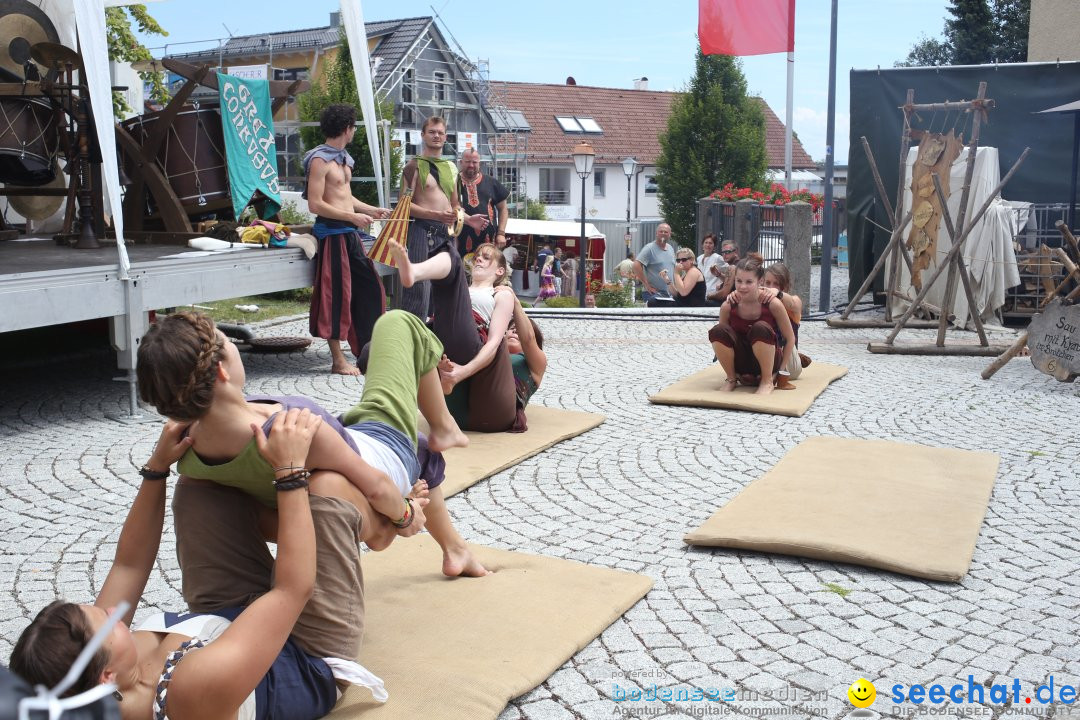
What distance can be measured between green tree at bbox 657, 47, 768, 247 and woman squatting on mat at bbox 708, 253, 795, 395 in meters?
25.1

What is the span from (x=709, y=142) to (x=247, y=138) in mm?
25097

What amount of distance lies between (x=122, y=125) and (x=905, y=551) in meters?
7.86

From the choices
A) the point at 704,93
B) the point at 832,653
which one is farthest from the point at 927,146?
the point at 704,93

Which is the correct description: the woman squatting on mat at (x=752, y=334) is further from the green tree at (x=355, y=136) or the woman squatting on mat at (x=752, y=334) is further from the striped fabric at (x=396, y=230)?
the green tree at (x=355, y=136)

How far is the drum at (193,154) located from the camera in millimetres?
9219

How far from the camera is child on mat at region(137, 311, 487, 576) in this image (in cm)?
235

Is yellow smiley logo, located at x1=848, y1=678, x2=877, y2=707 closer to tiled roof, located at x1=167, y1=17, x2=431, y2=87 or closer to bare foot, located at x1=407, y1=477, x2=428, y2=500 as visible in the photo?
bare foot, located at x1=407, y1=477, x2=428, y2=500

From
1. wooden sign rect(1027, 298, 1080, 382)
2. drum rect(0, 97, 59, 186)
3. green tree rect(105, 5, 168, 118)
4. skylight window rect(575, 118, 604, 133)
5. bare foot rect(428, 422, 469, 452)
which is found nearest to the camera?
bare foot rect(428, 422, 469, 452)

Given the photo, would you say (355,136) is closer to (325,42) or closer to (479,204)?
(479,204)

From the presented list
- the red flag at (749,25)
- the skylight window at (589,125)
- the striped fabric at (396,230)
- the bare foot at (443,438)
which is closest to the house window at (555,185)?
the skylight window at (589,125)

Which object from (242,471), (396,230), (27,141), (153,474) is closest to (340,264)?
(396,230)

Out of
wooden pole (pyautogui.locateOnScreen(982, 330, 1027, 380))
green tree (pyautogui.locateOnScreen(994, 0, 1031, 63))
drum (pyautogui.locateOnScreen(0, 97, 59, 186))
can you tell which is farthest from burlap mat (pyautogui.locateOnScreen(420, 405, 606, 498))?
Answer: green tree (pyautogui.locateOnScreen(994, 0, 1031, 63))

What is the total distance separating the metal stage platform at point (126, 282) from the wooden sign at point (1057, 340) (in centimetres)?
579

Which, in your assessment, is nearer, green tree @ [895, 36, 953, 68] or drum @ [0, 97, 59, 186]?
drum @ [0, 97, 59, 186]
